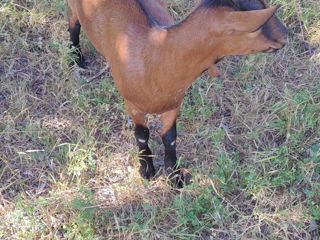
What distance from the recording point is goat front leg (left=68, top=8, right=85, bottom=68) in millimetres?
3340

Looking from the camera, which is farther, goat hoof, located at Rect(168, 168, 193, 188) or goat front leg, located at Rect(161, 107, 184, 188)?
goat hoof, located at Rect(168, 168, 193, 188)

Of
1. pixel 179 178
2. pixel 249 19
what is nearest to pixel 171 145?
pixel 179 178

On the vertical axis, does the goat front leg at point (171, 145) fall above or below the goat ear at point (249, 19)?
below

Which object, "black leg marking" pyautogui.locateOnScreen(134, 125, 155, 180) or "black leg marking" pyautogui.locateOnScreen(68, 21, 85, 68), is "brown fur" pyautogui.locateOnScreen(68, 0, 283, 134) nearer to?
"black leg marking" pyautogui.locateOnScreen(134, 125, 155, 180)

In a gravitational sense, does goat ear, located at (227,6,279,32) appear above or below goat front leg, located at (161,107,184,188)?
above

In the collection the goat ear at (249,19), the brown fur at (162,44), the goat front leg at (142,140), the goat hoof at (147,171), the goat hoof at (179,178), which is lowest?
the goat hoof at (179,178)

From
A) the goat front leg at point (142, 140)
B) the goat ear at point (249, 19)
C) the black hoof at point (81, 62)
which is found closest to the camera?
the goat ear at point (249, 19)

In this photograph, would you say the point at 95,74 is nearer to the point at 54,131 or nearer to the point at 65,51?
the point at 65,51

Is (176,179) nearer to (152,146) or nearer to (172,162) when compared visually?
(172,162)

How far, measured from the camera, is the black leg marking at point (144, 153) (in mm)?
2643

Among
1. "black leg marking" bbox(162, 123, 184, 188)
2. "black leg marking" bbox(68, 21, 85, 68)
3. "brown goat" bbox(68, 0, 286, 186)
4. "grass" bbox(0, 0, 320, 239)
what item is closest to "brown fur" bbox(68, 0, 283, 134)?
"brown goat" bbox(68, 0, 286, 186)

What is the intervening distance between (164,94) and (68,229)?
1.11 meters

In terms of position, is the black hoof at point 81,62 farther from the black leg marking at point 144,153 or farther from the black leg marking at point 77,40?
the black leg marking at point 144,153

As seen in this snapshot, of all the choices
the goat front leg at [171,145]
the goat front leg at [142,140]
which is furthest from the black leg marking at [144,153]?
the goat front leg at [171,145]
